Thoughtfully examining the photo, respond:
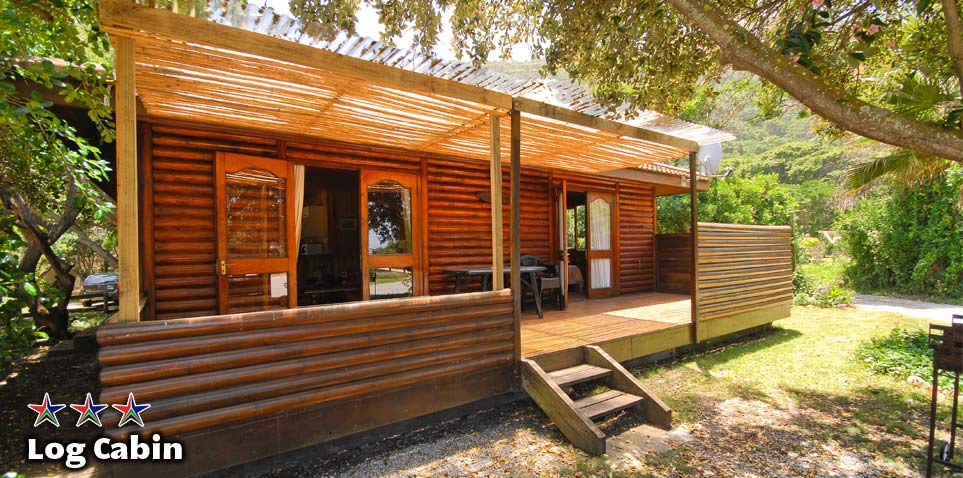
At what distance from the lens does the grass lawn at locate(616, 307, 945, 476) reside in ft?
10.00

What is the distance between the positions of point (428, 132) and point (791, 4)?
4.20 metres

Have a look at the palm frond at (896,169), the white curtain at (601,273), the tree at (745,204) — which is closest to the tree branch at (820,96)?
the palm frond at (896,169)

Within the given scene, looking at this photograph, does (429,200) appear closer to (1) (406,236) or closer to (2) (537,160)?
(1) (406,236)

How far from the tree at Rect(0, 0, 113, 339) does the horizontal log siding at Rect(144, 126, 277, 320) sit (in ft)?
1.54

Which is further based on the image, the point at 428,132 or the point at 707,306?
the point at 707,306

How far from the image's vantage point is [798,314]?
883 cm

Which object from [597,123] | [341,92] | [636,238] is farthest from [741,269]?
[341,92]

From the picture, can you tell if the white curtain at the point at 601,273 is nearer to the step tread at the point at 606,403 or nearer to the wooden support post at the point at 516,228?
the step tread at the point at 606,403

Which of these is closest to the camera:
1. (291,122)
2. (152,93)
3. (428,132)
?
(152,93)

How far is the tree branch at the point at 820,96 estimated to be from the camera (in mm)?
2820

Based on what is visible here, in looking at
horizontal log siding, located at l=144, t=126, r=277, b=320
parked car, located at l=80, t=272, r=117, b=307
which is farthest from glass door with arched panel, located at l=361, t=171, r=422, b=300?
parked car, located at l=80, t=272, r=117, b=307

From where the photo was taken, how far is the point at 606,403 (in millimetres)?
3643

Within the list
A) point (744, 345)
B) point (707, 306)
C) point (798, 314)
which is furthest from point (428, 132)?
point (798, 314)

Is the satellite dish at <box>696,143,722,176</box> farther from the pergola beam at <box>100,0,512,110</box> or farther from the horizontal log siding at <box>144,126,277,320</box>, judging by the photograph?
the horizontal log siding at <box>144,126,277,320</box>
